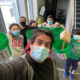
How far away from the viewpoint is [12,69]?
0.49 metres

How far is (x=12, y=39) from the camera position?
44.9 inches

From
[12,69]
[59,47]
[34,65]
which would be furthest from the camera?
[59,47]

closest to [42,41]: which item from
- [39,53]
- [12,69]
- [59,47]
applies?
[39,53]

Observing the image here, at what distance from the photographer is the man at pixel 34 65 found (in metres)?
0.49

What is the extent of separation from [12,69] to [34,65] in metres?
0.17

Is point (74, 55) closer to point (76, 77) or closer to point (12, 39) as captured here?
point (76, 77)

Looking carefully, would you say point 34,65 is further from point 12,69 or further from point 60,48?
point 60,48

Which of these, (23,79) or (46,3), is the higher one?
(46,3)

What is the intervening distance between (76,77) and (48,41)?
1474 millimetres

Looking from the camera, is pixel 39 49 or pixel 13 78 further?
pixel 39 49

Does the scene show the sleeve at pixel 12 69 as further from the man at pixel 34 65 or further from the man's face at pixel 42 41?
the man's face at pixel 42 41

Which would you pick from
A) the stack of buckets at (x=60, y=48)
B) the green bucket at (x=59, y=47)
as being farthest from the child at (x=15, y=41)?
the green bucket at (x=59, y=47)

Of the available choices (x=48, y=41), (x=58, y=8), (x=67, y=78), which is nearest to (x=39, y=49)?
(x=48, y=41)

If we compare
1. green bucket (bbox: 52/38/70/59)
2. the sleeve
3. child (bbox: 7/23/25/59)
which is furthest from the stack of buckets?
the sleeve
